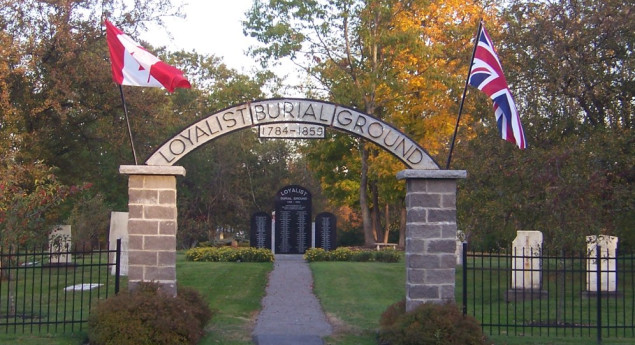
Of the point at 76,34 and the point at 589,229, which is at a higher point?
the point at 76,34

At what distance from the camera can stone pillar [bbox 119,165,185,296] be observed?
37.2ft

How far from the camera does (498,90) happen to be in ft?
36.9

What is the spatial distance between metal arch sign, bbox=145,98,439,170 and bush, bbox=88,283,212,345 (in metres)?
2.06

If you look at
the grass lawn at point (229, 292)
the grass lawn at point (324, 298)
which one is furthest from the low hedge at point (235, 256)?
the grass lawn at point (324, 298)

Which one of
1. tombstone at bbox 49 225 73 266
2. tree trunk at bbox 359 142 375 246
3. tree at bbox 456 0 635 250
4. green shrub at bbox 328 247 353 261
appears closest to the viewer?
tombstone at bbox 49 225 73 266

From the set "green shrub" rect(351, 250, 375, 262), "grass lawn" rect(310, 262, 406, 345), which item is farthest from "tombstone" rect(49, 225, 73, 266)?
"green shrub" rect(351, 250, 375, 262)

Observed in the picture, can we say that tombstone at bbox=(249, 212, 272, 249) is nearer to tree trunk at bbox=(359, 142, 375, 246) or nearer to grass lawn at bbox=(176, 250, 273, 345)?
grass lawn at bbox=(176, 250, 273, 345)

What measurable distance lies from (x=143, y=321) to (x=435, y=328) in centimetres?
402

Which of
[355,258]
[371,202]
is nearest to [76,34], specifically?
[355,258]

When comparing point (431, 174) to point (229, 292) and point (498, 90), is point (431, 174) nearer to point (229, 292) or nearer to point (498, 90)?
point (498, 90)

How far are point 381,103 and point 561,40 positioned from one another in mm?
14227

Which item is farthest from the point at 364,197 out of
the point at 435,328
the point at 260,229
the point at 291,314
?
the point at 435,328

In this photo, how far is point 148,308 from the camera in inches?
417

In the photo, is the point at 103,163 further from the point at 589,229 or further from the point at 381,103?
the point at 589,229
